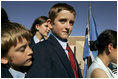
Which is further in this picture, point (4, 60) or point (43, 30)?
point (43, 30)

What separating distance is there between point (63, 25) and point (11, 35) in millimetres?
352

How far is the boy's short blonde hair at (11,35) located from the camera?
1064 mm

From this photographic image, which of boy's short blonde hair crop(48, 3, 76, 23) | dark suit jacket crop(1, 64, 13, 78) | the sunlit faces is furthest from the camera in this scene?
the sunlit faces

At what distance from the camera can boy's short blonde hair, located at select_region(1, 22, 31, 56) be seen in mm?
1064

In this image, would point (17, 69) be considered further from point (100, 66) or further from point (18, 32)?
point (100, 66)

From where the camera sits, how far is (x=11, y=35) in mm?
1077

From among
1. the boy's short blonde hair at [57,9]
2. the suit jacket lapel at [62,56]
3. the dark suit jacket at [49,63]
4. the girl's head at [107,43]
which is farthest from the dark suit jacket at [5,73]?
the girl's head at [107,43]

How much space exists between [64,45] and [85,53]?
2.62 metres

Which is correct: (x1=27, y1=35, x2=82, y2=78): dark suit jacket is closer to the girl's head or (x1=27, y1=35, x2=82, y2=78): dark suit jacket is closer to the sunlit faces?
the girl's head

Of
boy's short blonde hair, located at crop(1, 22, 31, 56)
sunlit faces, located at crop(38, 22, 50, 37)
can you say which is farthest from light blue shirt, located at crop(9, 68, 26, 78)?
sunlit faces, located at crop(38, 22, 50, 37)

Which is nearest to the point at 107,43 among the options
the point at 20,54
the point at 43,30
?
the point at 43,30

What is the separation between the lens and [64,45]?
1339 millimetres

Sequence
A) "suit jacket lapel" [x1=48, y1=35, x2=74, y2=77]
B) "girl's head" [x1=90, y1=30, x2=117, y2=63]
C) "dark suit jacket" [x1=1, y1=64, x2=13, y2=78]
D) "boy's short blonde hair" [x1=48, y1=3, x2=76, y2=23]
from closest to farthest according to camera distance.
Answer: "dark suit jacket" [x1=1, y1=64, x2=13, y2=78]
"suit jacket lapel" [x1=48, y1=35, x2=74, y2=77]
"boy's short blonde hair" [x1=48, y1=3, x2=76, y2=23]
"girl's head" [x1=90, y1=30, x2=117, y2=63]

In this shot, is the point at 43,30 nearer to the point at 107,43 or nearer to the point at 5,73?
the point at 107,43
